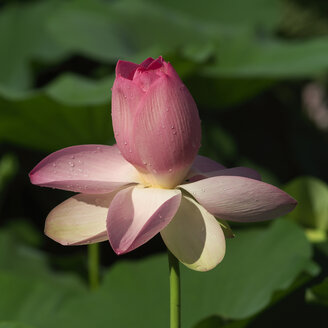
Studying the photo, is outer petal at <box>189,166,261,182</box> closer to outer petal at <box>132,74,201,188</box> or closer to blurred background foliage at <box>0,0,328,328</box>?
outer petal at <box>132,74,201,188</box>

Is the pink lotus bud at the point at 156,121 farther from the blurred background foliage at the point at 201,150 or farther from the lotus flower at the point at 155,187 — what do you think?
the blurred background foliage at the point at 201,150

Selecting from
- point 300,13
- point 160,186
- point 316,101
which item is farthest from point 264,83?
point 316,101

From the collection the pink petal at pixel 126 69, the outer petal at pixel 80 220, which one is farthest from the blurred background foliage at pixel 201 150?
the pink petal at pixel 126 69

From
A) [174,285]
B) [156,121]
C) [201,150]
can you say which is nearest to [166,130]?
[156,121]

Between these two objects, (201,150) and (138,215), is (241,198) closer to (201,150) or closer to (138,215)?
(138,215)

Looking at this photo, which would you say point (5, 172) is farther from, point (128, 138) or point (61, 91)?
point (128, 138)

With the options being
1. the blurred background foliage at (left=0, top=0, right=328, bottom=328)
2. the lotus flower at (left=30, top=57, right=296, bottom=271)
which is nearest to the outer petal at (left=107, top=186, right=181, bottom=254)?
the lotus flower at (left=30, top=57, right=296, bottom=271)
